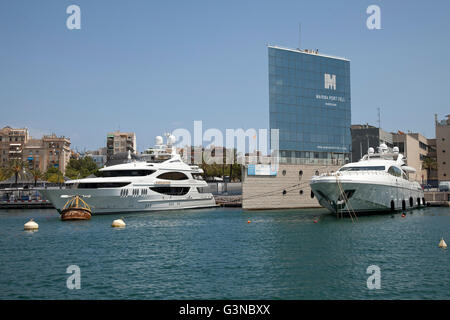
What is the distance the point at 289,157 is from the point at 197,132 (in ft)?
42.4

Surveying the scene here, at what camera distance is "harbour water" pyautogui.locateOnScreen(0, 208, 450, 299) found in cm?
1619

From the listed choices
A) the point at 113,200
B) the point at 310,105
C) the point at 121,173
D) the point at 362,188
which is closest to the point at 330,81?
the point at 310,105

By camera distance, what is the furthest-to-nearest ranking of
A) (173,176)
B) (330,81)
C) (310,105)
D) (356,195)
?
(330,81) → (173,176) → (310,105) → (356,195)

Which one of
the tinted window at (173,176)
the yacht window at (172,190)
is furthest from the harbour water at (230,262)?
the tinted window at (173,176)

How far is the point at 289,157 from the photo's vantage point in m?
56.7

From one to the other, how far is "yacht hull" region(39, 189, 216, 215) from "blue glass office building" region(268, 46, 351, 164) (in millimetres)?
16059

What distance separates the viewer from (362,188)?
41.2m

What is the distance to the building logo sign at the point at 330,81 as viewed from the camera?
59781 millimetres

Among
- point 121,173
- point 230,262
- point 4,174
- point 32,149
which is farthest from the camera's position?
point 32,149

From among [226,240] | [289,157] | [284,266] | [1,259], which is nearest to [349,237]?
[226,240]

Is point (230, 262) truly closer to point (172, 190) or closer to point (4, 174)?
point (172, 190)

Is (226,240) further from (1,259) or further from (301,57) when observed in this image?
(301,57)

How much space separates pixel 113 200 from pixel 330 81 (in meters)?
33.0

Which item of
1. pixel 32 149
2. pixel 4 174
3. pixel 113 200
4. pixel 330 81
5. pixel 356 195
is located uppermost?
pixel 330 81
